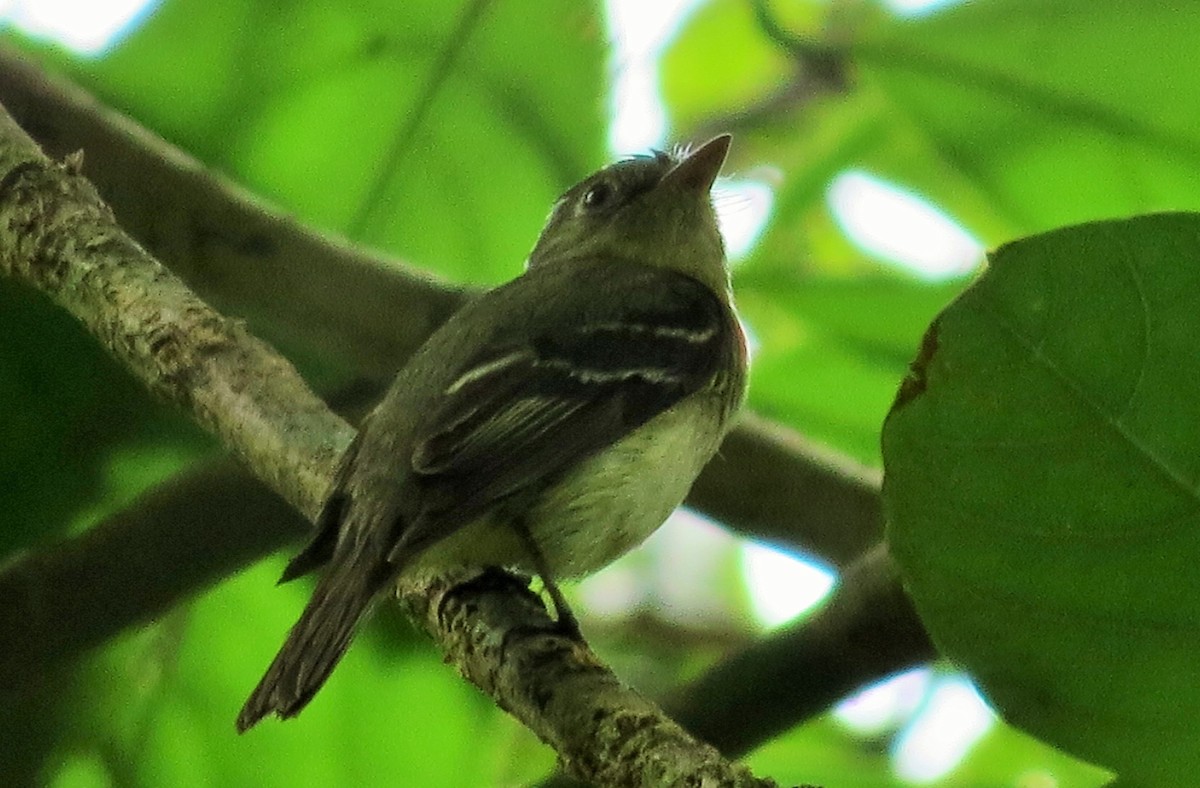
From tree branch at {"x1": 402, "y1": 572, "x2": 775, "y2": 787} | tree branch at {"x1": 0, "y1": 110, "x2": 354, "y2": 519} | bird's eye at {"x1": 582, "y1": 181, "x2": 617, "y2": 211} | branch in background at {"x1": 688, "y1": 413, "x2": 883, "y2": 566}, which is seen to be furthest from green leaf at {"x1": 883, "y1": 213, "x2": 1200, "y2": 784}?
bird's eye at {"x1": 582, "y1": 181, "x2": 617, "y2": 211}

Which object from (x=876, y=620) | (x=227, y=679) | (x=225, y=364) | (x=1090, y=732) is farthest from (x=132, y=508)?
(x=1090, y=732)

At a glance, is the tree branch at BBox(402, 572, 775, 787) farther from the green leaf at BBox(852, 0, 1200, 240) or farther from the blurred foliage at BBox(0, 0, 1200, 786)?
the green leaf at BBox(852, 0, 1200, 240)

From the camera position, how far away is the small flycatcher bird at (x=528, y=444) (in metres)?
2.17

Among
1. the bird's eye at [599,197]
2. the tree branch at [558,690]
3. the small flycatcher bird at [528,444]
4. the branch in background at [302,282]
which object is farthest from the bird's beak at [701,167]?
the tree branch at [558,690]

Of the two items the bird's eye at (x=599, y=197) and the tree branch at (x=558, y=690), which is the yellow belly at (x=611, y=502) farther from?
the bird's eye at (x=599, y=197)

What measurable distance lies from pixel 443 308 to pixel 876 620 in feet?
2.74

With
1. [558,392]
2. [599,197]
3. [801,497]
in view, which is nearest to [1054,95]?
[801,497]

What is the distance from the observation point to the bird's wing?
7.72 ft

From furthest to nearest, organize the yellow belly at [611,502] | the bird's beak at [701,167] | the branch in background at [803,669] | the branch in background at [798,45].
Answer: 1. the bird's beak at [701,167]
2. the yellow belly at [611,502]
3. the branch in background at [798,45]
4. the branch in background at [803,669]

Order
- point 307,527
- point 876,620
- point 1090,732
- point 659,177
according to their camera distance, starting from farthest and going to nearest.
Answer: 1. point 659,177
2. point 307,527
3. point 876,620
4. point 1090,732

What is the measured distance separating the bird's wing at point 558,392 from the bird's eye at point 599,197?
1.46 ft

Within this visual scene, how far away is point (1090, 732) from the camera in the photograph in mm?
1475

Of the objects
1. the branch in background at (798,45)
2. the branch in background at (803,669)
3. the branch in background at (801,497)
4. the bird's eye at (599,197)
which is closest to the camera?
the branch in background at (803,669)

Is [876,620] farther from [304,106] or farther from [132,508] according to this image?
[304,106]
